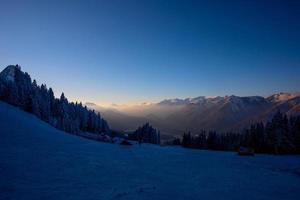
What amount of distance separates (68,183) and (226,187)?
1282cm

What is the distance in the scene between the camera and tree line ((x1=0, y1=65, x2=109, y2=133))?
88.6 m

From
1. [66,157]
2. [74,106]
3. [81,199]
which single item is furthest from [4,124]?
[74,106]

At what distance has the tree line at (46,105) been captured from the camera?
3486 inches

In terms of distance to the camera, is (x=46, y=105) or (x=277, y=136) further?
(x=46, y=105)

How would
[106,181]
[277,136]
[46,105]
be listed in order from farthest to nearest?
[46,105], [277,136], [106,181]

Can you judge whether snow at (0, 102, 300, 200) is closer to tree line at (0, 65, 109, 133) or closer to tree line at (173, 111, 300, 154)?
tree line at (173, 111, 300, 154)

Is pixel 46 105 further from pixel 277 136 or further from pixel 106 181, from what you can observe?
pixel 106 181

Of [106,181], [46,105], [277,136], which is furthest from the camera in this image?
[46,105]

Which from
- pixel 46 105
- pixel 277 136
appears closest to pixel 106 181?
pixel 277 136

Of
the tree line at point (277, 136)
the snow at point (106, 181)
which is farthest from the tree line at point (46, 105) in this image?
the tree line at point (277, 136)

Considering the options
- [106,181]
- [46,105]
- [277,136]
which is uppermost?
[46,105]

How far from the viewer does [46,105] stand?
338ft

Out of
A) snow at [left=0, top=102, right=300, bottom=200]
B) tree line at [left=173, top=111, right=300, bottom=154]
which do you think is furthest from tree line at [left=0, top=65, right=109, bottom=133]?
tree line at [left=173, top=111, right=300, bottom=154]

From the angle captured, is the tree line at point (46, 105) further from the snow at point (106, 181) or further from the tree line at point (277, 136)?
the tree line at point (277, 136)
